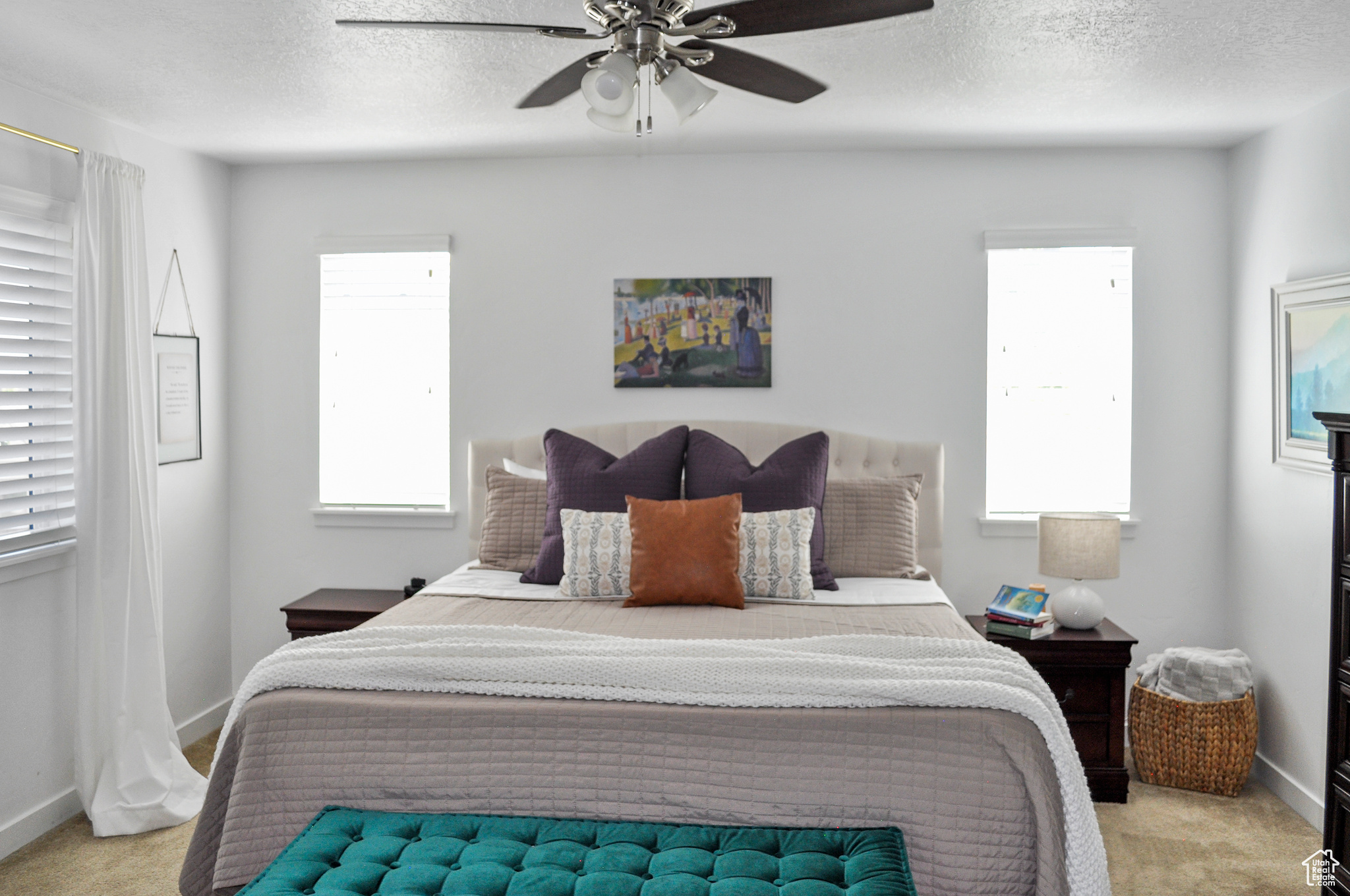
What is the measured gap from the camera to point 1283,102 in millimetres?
3344

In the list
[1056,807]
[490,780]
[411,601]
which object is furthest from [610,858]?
[411,601]

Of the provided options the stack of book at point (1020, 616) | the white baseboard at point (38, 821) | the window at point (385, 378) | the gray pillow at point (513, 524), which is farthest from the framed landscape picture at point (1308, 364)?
the white baseboard at point (38, 821)

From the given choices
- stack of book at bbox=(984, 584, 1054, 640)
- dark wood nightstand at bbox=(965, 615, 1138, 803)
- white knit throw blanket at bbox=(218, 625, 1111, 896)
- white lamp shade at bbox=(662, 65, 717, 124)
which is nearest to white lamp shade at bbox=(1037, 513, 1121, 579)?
stack of book at bbox=(984, 584, 1054, 640)

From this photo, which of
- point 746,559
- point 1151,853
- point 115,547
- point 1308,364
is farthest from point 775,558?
point 115,547

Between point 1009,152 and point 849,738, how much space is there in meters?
2.89

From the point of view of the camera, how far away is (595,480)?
3594 mm

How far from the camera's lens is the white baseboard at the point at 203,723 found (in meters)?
4.01

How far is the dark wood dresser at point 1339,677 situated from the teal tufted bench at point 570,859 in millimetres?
1401

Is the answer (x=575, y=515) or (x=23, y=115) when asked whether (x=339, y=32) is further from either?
(x=575, y=515)

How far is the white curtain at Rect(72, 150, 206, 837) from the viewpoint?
326cm

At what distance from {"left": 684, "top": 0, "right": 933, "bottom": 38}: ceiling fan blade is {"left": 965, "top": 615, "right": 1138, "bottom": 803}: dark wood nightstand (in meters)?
2.37

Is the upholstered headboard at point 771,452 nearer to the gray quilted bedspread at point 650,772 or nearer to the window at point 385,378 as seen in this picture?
the window at point 385,378

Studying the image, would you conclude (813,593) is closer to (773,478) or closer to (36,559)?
(773,478)

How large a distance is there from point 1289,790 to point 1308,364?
1502 millimetres
